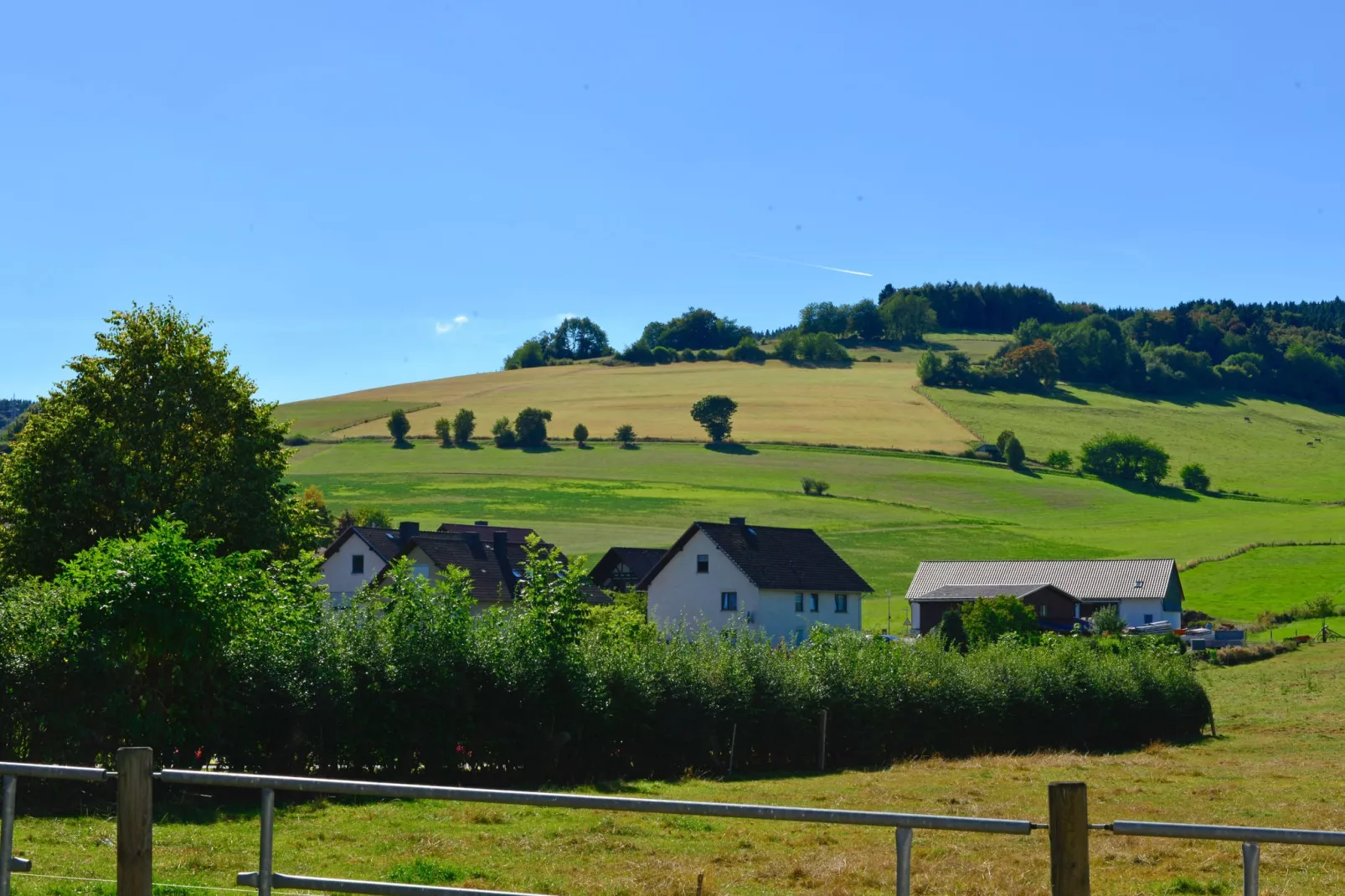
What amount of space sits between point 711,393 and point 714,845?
6434 inches

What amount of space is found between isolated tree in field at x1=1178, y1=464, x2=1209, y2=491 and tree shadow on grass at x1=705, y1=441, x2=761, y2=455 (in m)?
45.8

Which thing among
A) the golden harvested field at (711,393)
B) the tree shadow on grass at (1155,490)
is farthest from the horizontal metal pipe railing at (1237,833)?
the golden harvested field at (711,393)

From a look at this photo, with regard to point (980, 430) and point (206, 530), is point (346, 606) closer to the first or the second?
point (206, 530)

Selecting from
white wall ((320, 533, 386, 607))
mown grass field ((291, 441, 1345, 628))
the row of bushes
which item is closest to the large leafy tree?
the row of bushes

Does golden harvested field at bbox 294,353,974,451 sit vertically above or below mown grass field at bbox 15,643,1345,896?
above

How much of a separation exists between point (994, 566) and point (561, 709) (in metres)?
70.6

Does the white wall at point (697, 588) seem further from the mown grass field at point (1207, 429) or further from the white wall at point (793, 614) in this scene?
the mown grass field at point (1207, 429)

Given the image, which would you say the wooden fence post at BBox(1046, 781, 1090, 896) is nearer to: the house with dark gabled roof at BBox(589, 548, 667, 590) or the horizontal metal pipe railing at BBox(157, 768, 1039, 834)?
the horizontal metal pipe railing at BBox(157, 768, 1039, 834)

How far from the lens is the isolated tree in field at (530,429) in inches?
5935

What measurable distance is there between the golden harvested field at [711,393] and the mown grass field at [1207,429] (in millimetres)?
8329

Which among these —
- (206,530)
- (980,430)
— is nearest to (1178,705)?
(206,530)

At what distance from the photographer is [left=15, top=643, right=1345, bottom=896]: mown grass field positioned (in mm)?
13852

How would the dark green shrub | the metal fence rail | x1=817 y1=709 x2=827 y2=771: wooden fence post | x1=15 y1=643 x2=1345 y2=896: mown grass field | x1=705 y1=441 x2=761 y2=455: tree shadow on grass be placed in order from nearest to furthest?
the metal fence rail → x1=15 y1=643 x2=1345 y2=896: mown grass field → x1=817 y1=709 x2=827 y2=771: wooden fence post → x1=705 y1=441 x2=761 y2=455: tree shadow on grass → the dark green shrub

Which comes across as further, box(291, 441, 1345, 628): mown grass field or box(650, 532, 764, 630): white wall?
box(291, 441, 1345, 628): mown grass field
